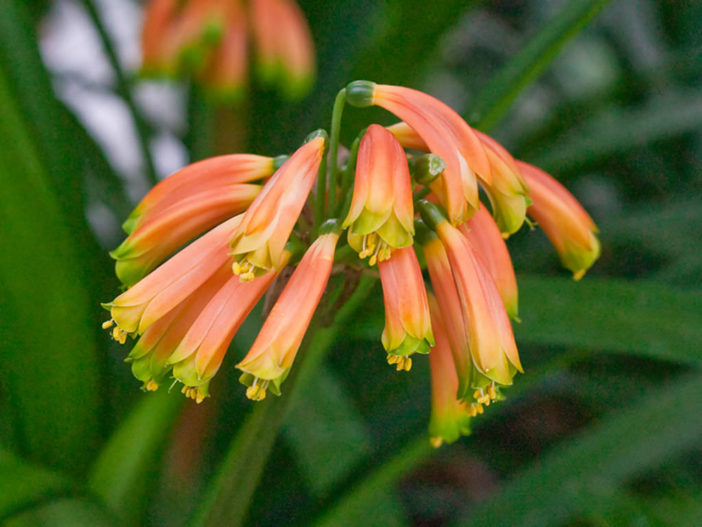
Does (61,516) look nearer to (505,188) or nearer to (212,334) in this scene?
(212,334)

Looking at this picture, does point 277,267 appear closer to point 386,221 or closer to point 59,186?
point 386,221

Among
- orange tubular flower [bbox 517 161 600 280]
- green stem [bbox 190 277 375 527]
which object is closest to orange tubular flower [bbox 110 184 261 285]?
green stem [bbox 190 277 375 527]

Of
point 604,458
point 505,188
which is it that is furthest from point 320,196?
point 604,458

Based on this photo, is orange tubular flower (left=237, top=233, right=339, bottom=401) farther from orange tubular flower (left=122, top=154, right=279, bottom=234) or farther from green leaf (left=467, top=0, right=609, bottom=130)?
green leaf (left=467, top=0, right=609, bottom=130)

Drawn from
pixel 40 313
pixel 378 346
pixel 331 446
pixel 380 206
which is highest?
pixel 380 206

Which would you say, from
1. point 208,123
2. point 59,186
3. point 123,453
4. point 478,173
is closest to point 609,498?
point 478,173

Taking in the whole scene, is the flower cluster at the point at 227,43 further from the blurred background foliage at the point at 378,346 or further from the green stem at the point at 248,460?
the green stem at the point at 248,460
